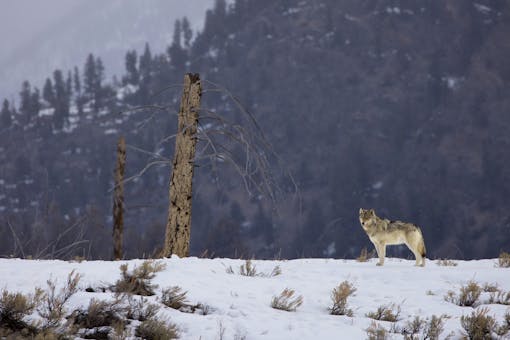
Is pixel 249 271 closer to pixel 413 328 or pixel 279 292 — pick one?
pixel 279 292

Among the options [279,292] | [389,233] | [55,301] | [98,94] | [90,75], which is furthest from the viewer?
[98,94]

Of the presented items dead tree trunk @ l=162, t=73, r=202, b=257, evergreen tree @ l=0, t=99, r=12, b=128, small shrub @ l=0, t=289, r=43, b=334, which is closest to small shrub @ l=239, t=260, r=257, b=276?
dead tree trunk @ l=162, t=73, r=202, b=257

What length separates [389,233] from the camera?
11719 mm

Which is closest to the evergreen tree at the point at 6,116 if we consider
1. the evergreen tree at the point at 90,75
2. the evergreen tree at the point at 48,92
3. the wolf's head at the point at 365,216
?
the evergreen tree at the point at 48,92

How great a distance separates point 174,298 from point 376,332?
7.58 ft

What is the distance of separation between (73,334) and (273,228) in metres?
143

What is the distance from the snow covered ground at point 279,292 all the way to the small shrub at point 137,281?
12 cm

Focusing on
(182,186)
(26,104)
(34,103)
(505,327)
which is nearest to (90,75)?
(34,103)

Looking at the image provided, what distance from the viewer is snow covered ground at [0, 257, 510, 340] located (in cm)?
671

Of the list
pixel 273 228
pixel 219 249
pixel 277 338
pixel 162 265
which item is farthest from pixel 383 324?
pixel 273 228

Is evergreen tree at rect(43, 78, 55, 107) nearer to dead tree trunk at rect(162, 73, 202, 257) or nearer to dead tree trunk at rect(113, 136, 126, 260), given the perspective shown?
dead tree trunk at rect(113, 136, 126, 260)

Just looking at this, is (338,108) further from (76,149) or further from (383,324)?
(383,324)

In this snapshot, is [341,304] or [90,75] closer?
[341,304]

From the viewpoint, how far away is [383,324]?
7172 millimetres
